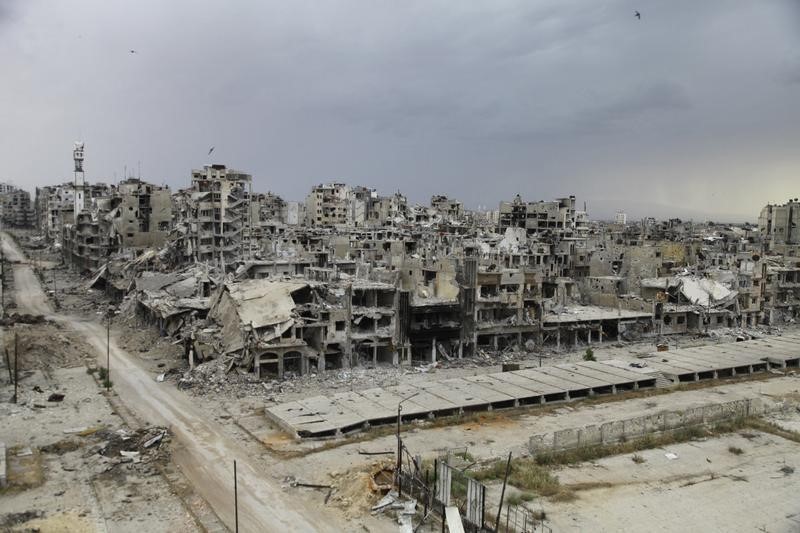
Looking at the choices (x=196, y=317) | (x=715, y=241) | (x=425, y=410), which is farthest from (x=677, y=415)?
(x=715, y=241)

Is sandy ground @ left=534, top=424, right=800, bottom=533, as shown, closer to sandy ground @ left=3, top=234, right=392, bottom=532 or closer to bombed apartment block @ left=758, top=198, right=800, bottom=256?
sandy ground @ left=3, top=234, right=392, bottom=532

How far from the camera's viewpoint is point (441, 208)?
169 meters

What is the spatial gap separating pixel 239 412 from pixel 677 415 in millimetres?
25613

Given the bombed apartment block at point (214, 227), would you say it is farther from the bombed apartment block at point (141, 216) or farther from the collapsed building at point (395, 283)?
the bombed apartment block at point (141, 216)

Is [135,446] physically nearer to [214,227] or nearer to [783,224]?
[214,227]

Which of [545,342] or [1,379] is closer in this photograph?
[1,379]

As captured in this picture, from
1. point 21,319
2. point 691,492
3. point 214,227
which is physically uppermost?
point 214,227

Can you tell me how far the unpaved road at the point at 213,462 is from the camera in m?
26.9

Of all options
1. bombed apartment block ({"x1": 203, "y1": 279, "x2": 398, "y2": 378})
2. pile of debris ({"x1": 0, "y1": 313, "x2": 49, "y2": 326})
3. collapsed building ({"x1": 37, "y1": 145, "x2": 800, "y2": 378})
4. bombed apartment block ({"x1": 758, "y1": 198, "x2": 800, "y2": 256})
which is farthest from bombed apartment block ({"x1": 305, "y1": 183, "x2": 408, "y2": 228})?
bombed apartment block ({"x1": 203, "y1": 279, "x2": 398, "y2": 378})

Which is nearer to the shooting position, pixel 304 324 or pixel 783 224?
pixel 304 324

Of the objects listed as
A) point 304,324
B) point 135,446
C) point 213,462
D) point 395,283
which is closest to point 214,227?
point 395,283

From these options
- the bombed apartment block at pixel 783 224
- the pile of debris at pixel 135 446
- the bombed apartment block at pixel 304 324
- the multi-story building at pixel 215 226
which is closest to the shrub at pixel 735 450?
the bombed apartment block at pixel 304 324

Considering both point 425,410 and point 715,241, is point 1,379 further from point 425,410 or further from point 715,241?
point 715,241

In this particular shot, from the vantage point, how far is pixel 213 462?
3262 cm
